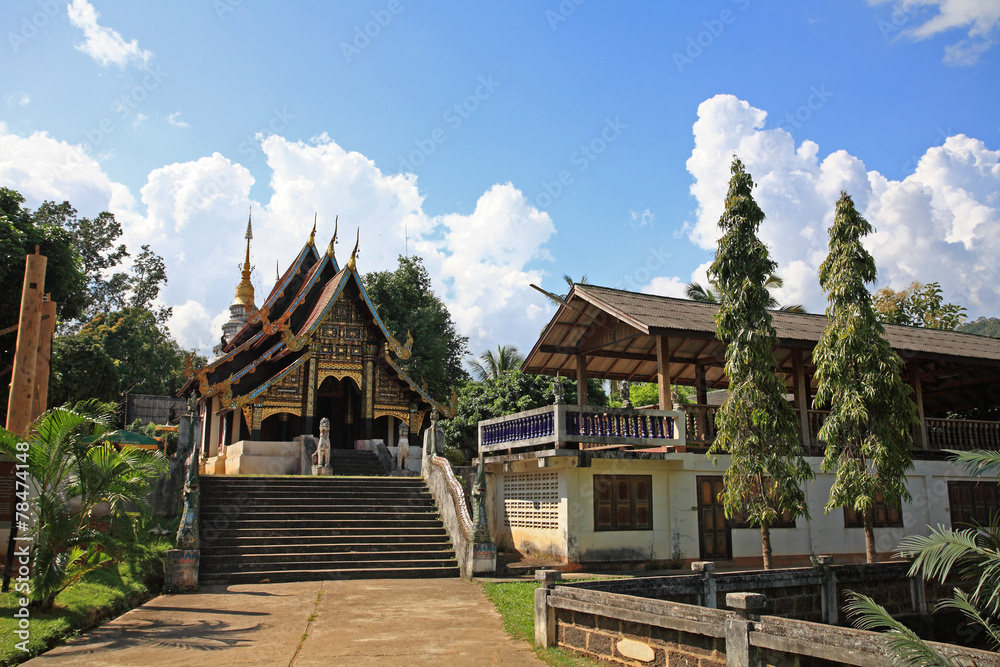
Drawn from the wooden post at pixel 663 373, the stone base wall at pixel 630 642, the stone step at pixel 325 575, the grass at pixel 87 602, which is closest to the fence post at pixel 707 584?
the stone base wall at pixel 630 642

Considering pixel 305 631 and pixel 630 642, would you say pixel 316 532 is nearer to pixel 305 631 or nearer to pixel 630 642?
pixel 305 631

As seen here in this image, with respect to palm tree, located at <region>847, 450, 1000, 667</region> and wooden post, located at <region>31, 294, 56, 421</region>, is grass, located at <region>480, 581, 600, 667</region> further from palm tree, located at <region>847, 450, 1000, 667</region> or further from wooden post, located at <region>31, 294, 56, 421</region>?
wooden post, located at <region>31, 294, 56, 421</region>

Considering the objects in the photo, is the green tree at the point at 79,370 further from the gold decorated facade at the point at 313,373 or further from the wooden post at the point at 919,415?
the wooden post at the point at 919,415

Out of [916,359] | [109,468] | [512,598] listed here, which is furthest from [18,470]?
[916,359]

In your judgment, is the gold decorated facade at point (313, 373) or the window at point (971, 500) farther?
the gold decorated facade at point (313, 373)

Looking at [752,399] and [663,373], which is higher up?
[663,373]

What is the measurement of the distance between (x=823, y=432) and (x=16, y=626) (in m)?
11.7

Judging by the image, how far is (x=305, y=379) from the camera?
2189 centimetres

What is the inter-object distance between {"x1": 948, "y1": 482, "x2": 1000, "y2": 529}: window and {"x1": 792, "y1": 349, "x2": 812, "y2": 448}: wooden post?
14.5ft

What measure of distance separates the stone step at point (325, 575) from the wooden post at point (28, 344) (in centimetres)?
376

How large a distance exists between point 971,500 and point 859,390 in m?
7.72

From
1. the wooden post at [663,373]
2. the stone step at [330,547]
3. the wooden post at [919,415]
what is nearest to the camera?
the stone step at [330,547]

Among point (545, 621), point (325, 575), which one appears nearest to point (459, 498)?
point (325, 575)

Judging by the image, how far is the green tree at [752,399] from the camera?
11047 millimetres
